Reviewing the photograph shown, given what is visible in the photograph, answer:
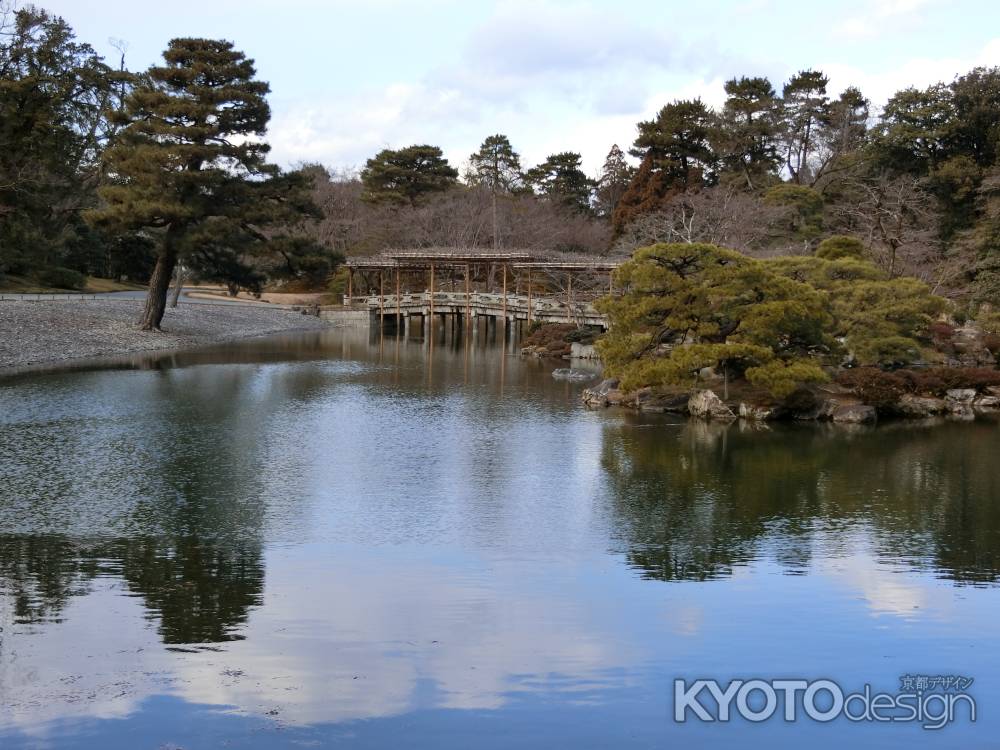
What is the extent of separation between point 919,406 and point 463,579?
16.2 meters

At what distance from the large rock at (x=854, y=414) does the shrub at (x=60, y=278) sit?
111ft

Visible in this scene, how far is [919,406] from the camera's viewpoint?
22.2 meters

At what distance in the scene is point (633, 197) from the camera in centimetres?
5234

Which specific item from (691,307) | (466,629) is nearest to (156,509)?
(466,629)

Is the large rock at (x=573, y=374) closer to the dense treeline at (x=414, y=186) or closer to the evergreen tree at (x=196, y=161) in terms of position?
the dense treeline at (x=414, y=186)

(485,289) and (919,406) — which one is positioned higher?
(485,289)

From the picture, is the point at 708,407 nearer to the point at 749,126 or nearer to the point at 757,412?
the point at 757,412

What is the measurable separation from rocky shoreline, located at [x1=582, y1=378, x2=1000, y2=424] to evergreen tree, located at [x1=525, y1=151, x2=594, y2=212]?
42.6m

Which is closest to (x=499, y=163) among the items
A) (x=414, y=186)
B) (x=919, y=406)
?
(x=414, y=186)

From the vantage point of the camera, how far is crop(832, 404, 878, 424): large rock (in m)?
20.8

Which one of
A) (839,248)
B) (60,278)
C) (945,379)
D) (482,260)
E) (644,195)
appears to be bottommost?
(945,379)

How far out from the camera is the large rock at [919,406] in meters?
22.1

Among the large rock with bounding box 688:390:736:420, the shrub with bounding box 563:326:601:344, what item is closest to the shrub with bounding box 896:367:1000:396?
the large rock with bounding box 688:390:736:420

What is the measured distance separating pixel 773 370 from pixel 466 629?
44.4 feet
